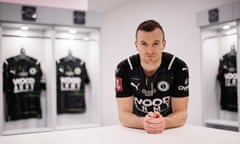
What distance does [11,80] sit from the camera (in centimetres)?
387

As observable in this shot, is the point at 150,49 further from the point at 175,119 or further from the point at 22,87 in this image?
the point at 22,87

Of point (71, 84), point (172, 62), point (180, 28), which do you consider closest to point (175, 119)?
point (172, 62)

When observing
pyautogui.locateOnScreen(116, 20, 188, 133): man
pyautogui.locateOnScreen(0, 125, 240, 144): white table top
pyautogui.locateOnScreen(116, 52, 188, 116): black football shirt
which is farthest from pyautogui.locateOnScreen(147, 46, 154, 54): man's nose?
pyautogui.locateOnScreen(0, 125, 240, 144): white table top

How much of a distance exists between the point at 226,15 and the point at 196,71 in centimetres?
78

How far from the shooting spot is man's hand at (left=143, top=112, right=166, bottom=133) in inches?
64.2

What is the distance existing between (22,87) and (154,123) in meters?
2.83

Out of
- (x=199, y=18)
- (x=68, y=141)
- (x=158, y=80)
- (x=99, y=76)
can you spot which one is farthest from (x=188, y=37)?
(x=68, y=141)

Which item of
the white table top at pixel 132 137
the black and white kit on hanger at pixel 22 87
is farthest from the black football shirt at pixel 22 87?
the white table top at pixel 132 137

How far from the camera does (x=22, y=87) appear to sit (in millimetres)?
3947

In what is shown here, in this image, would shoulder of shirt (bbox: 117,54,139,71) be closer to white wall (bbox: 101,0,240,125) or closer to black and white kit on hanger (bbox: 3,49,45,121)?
white wall (bbox: 101,0,240,125)

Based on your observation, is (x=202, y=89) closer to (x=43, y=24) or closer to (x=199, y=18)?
(x=199, y=18)

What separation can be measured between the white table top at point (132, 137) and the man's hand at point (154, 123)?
33 millimetres

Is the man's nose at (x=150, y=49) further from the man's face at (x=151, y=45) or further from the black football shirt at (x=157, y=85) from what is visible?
the black football shirt at (x=157, y=85)

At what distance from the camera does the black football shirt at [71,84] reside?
4.19 metres
